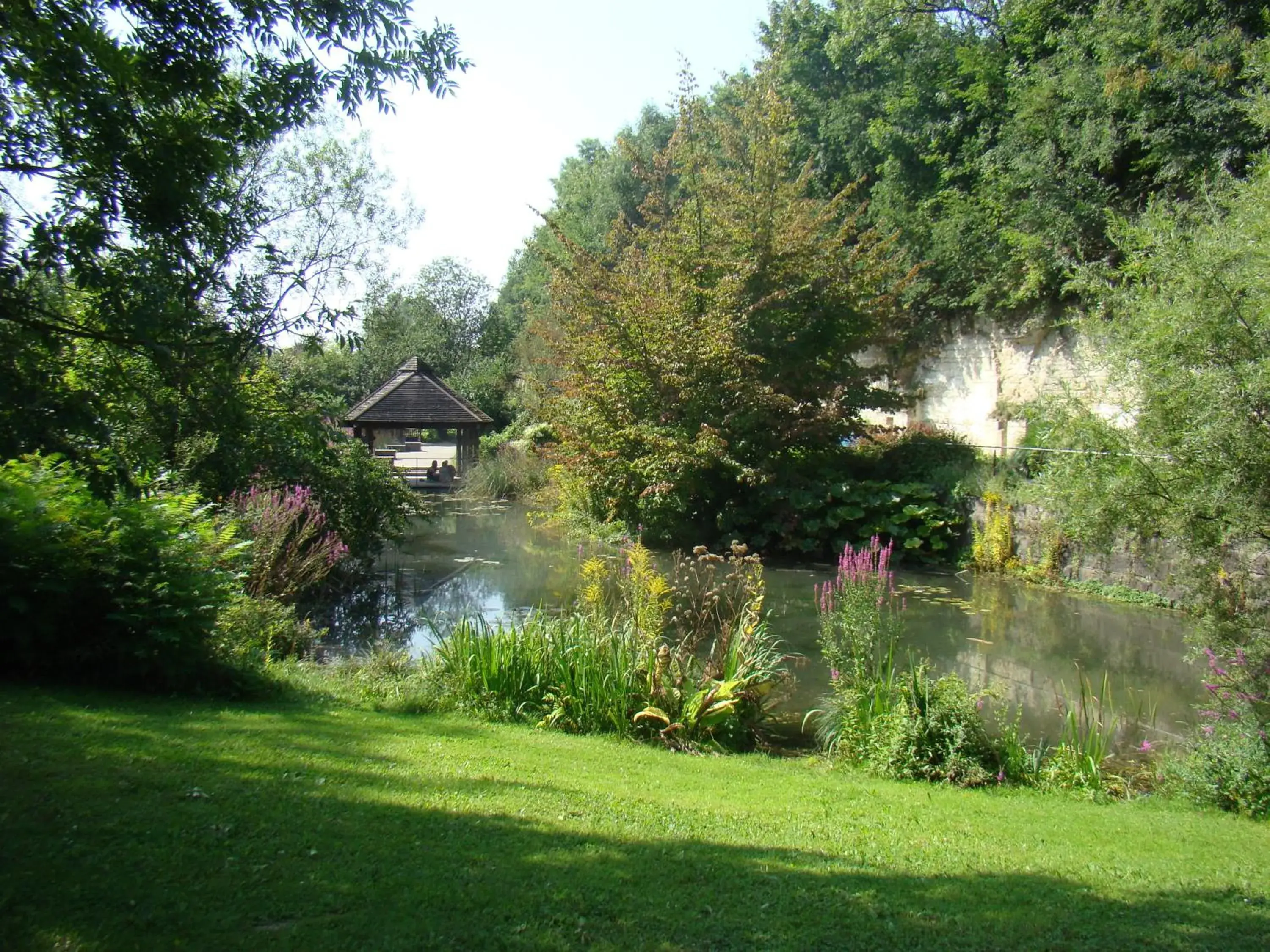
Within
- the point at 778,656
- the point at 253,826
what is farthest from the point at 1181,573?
the point at 253,826

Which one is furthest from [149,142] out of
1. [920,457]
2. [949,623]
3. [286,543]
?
[920,457]

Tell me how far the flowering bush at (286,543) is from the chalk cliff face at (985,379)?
13.5 meters

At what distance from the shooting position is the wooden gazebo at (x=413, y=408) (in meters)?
29.7

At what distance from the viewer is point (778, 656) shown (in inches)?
357

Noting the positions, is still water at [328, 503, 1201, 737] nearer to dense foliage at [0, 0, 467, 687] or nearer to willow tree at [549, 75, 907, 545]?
willow tree at [549, 75, 907, 545]

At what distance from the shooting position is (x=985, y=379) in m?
25.9

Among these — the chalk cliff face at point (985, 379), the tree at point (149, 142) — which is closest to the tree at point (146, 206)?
the tree at point (149, 142)

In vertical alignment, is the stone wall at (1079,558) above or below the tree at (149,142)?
below

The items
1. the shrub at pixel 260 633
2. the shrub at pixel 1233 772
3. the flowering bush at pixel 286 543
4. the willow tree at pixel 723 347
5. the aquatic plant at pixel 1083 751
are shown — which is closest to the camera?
the shrub at pixel 1233 772

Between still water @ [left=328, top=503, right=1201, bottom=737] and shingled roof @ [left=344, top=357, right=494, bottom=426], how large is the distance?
1053cm

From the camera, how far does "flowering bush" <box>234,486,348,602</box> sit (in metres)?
11.7

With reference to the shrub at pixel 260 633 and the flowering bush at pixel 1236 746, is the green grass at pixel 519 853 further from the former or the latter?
the shrub at pixel 260 633

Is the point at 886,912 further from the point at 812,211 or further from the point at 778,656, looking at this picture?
the point at 812,211

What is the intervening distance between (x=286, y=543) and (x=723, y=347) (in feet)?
29.2
